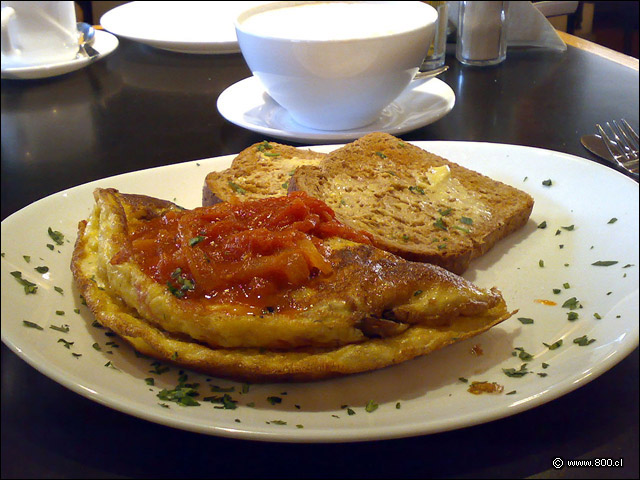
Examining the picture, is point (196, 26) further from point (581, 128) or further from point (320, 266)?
point (320, 266)

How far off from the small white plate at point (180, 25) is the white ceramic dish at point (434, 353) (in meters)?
2.04

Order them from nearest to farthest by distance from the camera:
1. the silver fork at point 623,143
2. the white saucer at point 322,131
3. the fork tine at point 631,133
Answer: the silver fork at point 623,143, the fork tine at point 631,133, the white saucer at point 322,131

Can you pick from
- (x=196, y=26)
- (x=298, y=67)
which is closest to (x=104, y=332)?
(x=298, y=67)

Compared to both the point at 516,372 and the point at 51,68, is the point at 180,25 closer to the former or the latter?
the point at 51,68

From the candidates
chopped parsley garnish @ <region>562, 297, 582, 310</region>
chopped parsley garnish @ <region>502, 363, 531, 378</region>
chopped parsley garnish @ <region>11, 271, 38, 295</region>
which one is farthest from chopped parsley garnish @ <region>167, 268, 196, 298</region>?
chopped parsley garnish @ <region>562, 297, 582, 310</region>

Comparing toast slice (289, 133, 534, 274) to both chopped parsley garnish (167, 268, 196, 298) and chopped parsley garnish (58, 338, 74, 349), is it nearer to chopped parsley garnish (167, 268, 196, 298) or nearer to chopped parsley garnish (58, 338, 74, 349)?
chopped parsley garnish (167, 268, 196, 298)

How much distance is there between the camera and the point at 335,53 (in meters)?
2.51

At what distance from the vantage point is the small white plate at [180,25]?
4016mm

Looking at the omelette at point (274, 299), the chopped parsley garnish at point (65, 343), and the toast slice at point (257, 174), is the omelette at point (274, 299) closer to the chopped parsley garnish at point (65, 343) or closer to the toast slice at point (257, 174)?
the chopped parsley garnish at point (65, 343)

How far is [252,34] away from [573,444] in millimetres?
2006

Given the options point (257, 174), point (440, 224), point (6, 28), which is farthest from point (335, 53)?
point (6, 28)

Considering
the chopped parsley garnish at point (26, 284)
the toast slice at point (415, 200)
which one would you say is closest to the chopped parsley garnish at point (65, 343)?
the chopped parsley garnish at point (26, 284)

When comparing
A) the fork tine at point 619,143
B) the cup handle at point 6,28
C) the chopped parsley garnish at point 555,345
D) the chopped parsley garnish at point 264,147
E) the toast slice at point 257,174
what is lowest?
the chopped parsley garnish at point 555,345

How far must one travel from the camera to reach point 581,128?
298 cm
